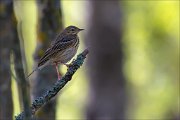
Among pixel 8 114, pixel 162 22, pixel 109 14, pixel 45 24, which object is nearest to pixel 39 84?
pixel 45 24

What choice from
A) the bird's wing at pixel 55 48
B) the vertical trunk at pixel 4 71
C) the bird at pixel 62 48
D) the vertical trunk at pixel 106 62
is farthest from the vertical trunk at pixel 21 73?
the vertical trunk at pixel 106 62

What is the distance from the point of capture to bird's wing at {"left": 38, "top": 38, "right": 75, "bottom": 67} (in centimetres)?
872

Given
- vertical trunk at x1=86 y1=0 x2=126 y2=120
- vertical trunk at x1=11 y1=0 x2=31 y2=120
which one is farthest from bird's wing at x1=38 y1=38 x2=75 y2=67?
vertical trunk at x1=86 y1=0 x2=126 y2=120

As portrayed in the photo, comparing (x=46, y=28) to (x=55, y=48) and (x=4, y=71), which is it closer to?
(x=55, y=48)

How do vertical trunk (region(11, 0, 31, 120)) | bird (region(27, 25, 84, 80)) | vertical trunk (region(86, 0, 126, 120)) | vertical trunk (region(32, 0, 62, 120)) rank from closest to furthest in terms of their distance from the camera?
vertical trunk (region(11, 0, 31, 120)) < vertical trunk (region(32, 0, 62, 120)) < bird (region(27, 25, 84, 80)) < vertical trunk (region(86, 0, 126, 120))

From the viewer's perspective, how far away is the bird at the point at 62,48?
913 cm

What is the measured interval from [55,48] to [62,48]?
0.80ft

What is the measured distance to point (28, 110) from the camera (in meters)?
4.28

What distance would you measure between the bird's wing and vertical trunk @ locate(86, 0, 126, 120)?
734cm

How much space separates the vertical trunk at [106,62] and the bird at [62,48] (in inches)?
284

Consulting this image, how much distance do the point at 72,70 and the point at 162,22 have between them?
1430 centimetres

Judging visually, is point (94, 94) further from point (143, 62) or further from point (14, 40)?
point (14, 40)

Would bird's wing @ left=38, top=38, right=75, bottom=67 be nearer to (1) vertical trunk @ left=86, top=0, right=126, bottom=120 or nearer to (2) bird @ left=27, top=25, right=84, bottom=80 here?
(2) bird @ left=27, top=25, right=84, bottom=80

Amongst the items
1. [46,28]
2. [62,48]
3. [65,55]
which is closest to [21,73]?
[46,28]
